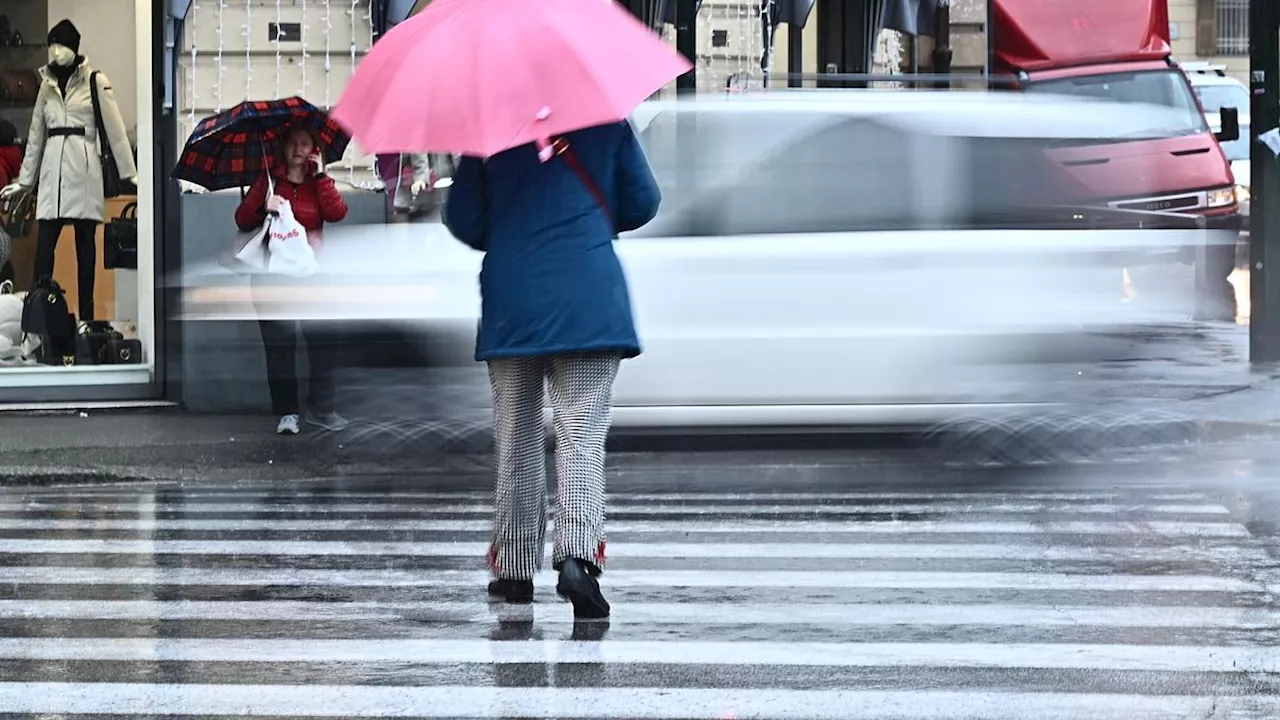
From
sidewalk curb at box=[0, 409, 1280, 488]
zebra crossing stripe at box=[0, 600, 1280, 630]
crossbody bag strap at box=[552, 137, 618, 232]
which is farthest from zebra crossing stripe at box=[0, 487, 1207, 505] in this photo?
crossbody bag strap at box=[552, 137, 618, 232]

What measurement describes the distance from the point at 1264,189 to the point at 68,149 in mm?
7712

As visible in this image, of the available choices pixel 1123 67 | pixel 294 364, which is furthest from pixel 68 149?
pixel 1123 67

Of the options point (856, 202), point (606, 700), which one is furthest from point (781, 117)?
point (606, 700)

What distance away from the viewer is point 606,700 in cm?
511

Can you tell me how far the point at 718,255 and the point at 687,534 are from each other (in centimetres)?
177

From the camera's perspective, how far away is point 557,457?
613cm

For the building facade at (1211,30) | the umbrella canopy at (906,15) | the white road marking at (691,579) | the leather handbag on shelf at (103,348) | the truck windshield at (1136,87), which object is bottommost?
the white road marking at (691,579)

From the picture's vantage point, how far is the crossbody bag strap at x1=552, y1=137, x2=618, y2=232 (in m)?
Answer: 5.98

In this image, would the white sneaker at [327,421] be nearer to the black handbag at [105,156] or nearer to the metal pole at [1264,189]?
the black handbag at [105,156]

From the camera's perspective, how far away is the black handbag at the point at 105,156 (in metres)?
13.5

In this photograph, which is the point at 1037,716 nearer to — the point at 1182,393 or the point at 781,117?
the point at 781,117

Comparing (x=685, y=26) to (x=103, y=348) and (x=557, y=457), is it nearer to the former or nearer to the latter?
(x=103, y=348)

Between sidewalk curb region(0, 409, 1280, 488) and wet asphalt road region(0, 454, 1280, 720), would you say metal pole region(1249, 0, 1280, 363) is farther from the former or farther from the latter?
wet asphalt road region(0, 454, 1280, 720)

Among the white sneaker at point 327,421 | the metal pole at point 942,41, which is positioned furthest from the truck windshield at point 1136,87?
the white sneaker at point 327,421
